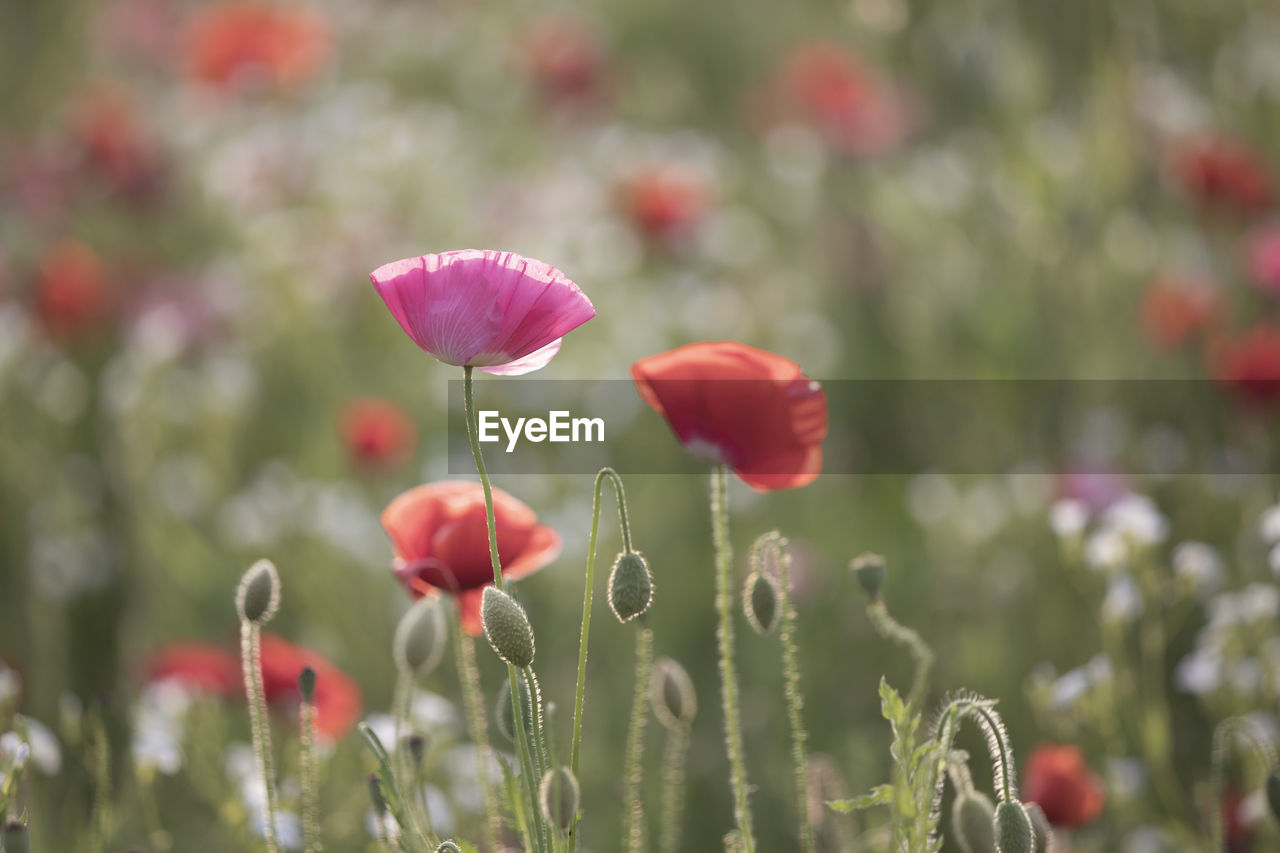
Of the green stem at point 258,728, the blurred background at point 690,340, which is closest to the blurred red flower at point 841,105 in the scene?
the blurred background at point 690,340

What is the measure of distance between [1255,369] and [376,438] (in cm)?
131

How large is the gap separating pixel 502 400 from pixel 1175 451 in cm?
113

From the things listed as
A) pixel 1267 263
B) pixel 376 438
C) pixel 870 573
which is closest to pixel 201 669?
pixel 376 438

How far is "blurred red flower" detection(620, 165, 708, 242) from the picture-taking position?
96.8 inches

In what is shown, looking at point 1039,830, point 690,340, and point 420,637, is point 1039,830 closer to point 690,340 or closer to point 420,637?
point 420,637

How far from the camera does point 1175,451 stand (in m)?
1.95

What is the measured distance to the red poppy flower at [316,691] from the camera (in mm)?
1121

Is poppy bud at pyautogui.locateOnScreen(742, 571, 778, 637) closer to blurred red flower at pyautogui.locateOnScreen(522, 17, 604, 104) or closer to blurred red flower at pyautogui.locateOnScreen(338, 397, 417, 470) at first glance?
blurred red flower at pyautogui.locateOnScreen(338, 397, 417, 470)

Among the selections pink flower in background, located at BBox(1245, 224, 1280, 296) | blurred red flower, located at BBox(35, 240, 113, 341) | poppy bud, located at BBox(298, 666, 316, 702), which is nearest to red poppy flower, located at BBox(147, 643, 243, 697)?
poppy bud, located at BBox(298, 666, 316, 702)

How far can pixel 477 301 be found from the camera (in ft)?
2.39

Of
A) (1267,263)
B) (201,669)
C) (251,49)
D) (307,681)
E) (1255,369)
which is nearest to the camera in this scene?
(307,681)

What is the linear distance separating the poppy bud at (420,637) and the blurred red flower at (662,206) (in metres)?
1.68

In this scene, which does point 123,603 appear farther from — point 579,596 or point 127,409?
point 579,596

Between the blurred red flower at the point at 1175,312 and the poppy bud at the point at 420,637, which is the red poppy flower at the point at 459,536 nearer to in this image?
the poppy bud at the point at 420,637
